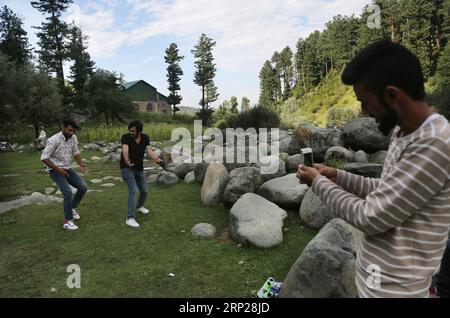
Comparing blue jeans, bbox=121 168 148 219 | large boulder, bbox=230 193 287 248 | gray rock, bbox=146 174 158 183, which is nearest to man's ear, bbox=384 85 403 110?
large boulder, bbox=230 193 287 248

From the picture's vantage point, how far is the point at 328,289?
3.25m

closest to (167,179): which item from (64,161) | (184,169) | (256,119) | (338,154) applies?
(184,169)

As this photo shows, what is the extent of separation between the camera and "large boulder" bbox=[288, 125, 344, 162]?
9.11m

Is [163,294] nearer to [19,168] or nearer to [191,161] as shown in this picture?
[191,161]

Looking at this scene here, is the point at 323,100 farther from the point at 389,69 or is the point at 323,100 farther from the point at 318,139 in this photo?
the point at 389,69

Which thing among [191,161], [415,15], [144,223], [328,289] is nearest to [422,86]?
[328,289]

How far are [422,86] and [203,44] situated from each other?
51.6m

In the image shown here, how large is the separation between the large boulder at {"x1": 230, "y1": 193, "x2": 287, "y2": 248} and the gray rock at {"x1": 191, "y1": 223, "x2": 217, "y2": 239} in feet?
1.31

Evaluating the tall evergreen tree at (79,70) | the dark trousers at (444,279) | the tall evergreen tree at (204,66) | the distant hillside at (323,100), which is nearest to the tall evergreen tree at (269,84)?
the distant hillside at (323,100)

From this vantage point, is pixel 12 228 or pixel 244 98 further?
pixel 244 98

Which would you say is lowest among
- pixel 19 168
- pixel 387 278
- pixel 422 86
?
pixel 19 168

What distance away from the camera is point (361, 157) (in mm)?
8438

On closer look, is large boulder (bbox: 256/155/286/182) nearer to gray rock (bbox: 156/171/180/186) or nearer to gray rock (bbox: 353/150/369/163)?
gray rock (bbox: 353/150/369/163)

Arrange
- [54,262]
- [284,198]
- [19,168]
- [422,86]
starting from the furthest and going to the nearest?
[19,168]
[284,198]
[54,262]
[422,86]
